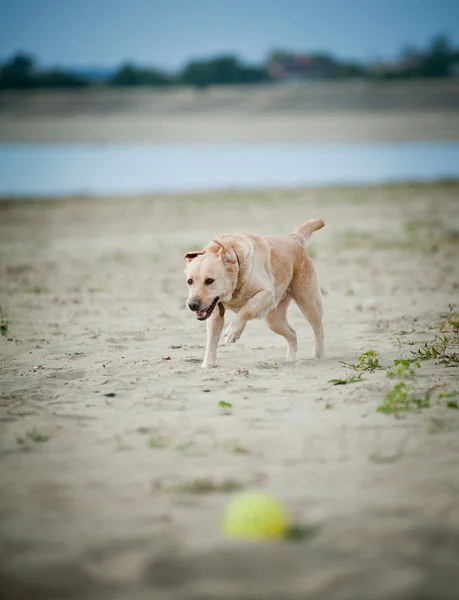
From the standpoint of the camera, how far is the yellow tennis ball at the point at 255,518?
11.6ft

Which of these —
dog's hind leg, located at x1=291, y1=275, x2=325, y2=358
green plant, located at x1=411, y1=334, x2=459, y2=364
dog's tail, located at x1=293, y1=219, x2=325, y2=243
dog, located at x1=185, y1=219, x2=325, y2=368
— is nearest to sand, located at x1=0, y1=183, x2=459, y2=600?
green plant, located at x1=411, y1=334, x2=459, y2=364

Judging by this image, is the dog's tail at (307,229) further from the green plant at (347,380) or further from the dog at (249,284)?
the green plant at (347,380)

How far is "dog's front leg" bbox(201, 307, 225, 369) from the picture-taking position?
6.80 meters

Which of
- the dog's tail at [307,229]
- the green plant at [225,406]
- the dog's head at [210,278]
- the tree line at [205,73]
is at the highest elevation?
the tree line at [205,73]

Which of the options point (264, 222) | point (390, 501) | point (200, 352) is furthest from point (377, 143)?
point (390, 501)

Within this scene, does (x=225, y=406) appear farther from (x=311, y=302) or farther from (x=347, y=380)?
(x=311, y=302)

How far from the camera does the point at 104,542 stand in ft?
11.6

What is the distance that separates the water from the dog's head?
1923 centimetres

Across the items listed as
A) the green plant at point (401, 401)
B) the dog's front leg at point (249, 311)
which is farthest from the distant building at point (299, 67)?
the green plant at point (401, 401)

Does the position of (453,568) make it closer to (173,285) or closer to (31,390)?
(31,390)

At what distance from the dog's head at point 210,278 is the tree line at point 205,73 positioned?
6132 cm

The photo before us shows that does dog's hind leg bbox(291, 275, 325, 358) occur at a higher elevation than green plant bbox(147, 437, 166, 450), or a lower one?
higher

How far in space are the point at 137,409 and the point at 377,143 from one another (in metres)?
39.3

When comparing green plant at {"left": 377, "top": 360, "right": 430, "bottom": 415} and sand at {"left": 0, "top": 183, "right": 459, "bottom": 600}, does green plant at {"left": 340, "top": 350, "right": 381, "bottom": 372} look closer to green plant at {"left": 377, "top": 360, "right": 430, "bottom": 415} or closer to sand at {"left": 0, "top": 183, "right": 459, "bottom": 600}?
sand at {"left": 0, "top": 183, "right": 459, "bottom": 600}
